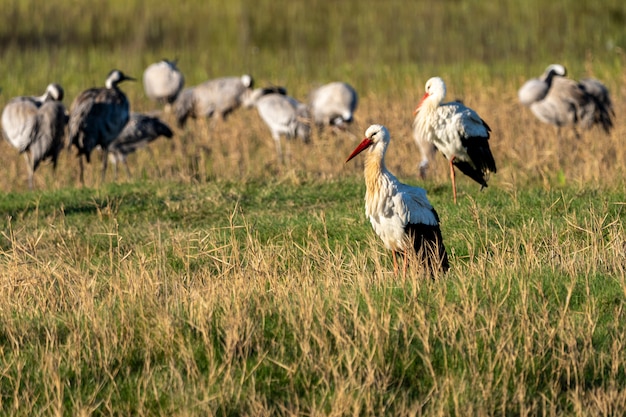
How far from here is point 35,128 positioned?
1372cm

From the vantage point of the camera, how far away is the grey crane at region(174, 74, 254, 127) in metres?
19.7

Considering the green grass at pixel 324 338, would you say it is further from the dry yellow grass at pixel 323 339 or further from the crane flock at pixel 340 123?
the crane flock at pixel 340 123

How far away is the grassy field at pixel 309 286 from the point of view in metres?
4.98

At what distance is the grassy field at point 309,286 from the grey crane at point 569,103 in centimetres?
24

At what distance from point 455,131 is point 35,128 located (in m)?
6.26

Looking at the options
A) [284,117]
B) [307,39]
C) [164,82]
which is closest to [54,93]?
[284,117]

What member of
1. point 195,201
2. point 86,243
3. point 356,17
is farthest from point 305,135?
point 356,17

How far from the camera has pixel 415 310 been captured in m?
5.74

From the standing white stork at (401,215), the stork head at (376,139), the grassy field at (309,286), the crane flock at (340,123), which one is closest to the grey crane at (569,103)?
the crane flock at (340,123)

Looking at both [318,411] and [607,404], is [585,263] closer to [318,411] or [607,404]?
[607,404]

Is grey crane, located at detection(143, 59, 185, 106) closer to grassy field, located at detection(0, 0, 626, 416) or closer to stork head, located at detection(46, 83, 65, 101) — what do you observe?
grassy field, located at detection(0, 0, 626, 416)

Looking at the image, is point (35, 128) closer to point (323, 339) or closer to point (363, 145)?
point (363, 145)

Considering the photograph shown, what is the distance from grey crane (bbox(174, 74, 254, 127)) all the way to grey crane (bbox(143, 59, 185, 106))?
2.81 ft

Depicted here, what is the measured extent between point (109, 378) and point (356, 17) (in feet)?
83.3
